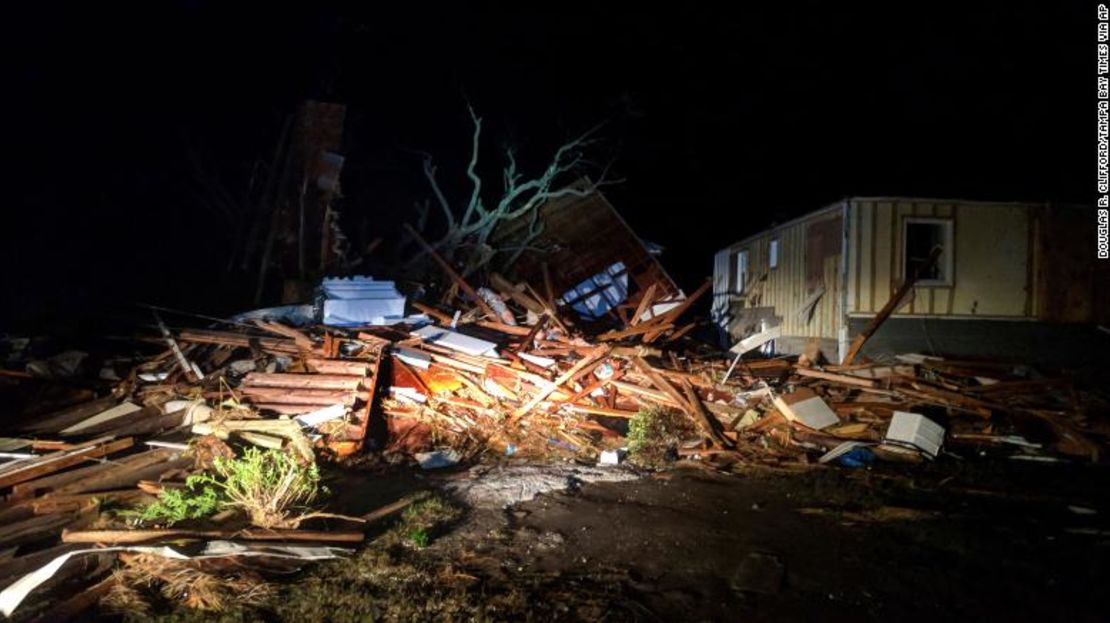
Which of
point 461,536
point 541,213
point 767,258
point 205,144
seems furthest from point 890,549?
point 205,144

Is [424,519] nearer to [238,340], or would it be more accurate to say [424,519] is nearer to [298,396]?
[298,396]

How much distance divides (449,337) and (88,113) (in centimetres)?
1280

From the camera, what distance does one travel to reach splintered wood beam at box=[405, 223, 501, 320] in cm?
1208

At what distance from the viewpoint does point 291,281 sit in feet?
40.0

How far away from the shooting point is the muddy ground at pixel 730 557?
12.2ft

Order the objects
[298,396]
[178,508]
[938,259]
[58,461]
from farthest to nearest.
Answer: [938,259] → [298,396] → [58,461] → [178,508]

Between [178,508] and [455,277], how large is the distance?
349 inches

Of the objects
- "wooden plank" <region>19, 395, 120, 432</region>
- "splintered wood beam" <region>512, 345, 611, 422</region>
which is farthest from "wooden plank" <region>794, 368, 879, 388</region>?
"wooden plank" <region>19, 395, 120, 432</region>

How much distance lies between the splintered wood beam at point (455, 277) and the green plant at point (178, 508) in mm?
7389

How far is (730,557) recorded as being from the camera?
4.54m

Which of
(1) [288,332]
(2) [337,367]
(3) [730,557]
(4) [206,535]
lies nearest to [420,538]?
(4) [206,535]

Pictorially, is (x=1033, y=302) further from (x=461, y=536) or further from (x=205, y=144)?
(x=205, y=144)

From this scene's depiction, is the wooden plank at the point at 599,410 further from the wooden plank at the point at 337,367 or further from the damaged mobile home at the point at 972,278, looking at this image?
the damaged mobile home at the point at 972,278

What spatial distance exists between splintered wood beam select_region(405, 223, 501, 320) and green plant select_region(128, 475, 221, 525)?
739 centimetres
